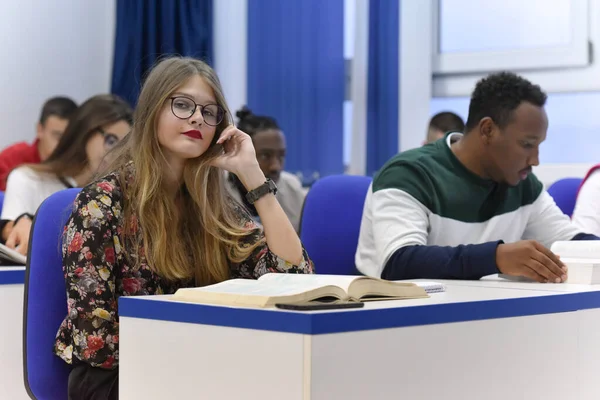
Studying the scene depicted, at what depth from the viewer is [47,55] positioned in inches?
208

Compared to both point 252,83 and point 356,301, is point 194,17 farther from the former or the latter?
point 356,301

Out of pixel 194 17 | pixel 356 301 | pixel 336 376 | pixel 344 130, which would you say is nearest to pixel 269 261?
→ pixel 356 301

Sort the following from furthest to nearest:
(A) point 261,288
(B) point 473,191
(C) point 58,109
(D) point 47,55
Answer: (D) point 47,55 < (C) point 58,109 < (B) point 473,191 < (A) point 261,288

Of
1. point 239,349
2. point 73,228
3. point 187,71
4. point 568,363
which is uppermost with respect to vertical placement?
point 187,71

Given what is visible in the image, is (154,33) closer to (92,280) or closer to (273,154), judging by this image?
(273,154)

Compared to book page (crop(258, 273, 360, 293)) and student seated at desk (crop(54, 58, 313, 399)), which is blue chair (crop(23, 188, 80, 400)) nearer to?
student seated at desk (crop(54, 58, 313, 399))

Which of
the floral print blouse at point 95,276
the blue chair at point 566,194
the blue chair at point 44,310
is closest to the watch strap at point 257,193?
the floral print blouse at point 95,276

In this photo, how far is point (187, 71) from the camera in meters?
2.03

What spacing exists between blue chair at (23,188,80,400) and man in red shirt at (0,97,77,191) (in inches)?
107

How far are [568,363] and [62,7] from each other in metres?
4.34

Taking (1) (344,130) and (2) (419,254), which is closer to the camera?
(2) (419,254)

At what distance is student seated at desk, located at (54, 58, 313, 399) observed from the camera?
71.2 inches

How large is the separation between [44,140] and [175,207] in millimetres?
2834

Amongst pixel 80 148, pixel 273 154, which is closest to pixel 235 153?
pixel 80 148
